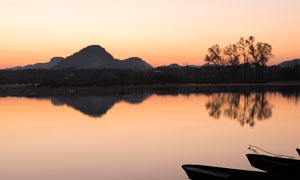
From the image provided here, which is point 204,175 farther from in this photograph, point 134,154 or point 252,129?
point 252,129

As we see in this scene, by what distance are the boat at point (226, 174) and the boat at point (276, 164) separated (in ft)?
5.02

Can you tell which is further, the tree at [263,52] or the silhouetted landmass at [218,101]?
the tree at [263,52]

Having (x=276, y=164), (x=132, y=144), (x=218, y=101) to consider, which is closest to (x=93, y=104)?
(x=218, y=101)

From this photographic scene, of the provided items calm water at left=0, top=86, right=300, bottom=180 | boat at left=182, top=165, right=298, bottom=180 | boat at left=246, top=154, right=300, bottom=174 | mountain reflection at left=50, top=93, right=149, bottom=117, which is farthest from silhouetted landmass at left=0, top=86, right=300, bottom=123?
boat at left=182, top=165, right=298, bottom=180

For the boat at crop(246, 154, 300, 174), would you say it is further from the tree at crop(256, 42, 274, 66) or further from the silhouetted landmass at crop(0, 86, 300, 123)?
the tree at crop(256, 42, 274, 66)

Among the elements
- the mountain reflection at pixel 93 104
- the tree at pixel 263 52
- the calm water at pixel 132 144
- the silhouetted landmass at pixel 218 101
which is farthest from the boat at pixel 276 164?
the tree at pixel 263 52

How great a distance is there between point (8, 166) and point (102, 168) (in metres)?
5.06

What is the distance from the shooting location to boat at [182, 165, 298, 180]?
991 centimetres

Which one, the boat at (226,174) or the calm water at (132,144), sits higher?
the boat at (226,174)

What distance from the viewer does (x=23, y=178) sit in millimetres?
13469

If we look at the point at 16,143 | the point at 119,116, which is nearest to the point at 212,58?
the point at 119,116

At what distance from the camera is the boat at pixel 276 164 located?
37.6 feet

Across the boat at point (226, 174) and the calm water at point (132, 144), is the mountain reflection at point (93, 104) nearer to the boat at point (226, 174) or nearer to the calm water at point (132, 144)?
the calm water at point (132, 144)

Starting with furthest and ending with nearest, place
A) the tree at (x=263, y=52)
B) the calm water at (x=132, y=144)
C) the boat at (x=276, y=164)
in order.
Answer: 1. the tree at (x=263, y=52)
2. the calm water at (x=132, y=144)
3. the boat at (x=276, y=164)
